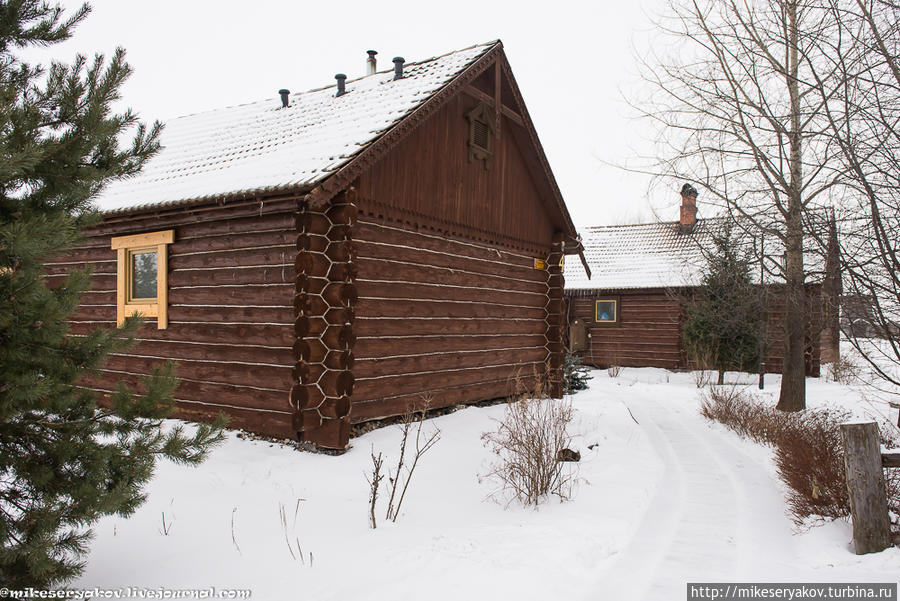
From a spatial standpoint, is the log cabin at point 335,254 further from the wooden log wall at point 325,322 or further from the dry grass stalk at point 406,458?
the dry grass stalk at point 406,458

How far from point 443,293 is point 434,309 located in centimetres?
37

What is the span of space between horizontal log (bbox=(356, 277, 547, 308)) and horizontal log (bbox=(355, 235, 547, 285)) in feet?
1.09

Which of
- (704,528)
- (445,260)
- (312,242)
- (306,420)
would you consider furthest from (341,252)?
(704,528)

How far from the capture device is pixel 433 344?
10.1 meters

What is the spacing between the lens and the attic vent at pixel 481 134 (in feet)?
36.4

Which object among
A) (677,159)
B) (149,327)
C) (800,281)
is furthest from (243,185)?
(800,281)

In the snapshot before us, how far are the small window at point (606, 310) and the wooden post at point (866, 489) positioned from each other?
19019mm

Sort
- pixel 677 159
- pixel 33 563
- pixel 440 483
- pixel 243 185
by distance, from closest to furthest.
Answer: pixel 33 563 → pixel 440 483 → pixel 243 185 → pixel 677 159

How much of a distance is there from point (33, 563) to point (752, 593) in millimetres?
4766

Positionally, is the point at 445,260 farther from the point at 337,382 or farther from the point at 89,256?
the point at 89,256

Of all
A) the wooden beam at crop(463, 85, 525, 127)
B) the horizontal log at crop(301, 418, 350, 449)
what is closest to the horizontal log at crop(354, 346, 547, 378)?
the horizontal log at crop(301, 418, 350, 449)

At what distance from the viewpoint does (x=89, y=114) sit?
13.5 feet

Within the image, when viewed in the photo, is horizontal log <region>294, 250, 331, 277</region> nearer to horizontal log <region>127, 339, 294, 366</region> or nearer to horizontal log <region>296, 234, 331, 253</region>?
horizontal log <region>296, 234, 331, 253</region>

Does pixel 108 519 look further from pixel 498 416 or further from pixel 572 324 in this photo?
pixel 572 324
